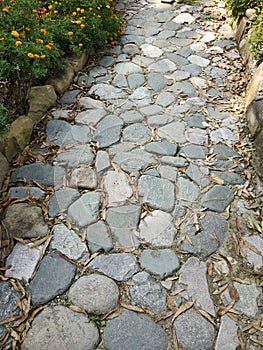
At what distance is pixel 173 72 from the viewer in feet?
12.4

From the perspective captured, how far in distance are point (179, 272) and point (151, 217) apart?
1.46 ft

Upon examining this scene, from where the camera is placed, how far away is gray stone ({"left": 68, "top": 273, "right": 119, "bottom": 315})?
1832mm

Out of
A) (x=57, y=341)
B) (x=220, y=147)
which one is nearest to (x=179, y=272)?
(x=57, y=341)

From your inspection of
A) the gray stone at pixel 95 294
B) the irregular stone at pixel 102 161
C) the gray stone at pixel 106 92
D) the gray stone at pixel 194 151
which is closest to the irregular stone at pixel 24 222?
the gray stone at pixel 95 294

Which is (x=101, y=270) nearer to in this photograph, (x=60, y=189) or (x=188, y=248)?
(x=188, y=248)

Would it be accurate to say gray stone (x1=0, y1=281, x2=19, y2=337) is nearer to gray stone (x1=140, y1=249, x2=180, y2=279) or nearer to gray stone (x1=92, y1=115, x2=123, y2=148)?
gray stone (x1=140, y1=249, x2=180, y2=279)

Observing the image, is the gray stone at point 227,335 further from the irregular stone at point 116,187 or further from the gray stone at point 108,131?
the gray stone at point 108,131

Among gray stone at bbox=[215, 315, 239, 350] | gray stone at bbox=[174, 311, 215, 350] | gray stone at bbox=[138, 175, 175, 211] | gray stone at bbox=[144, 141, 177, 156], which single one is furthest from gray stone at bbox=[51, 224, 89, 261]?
gray stone at bbox=[144, 141, 177, 156]

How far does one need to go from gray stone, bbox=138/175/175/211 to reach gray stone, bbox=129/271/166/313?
Result: 0.56m

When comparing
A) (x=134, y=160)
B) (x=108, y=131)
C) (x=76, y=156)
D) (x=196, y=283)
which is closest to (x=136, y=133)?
(x=108, y=131)

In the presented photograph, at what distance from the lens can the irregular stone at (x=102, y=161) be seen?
2.65 meters

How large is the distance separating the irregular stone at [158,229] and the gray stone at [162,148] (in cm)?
63

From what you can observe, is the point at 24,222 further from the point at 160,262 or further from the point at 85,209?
the point at 160,262

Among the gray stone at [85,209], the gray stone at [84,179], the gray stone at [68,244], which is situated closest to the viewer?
the gray stone at [68,244]
